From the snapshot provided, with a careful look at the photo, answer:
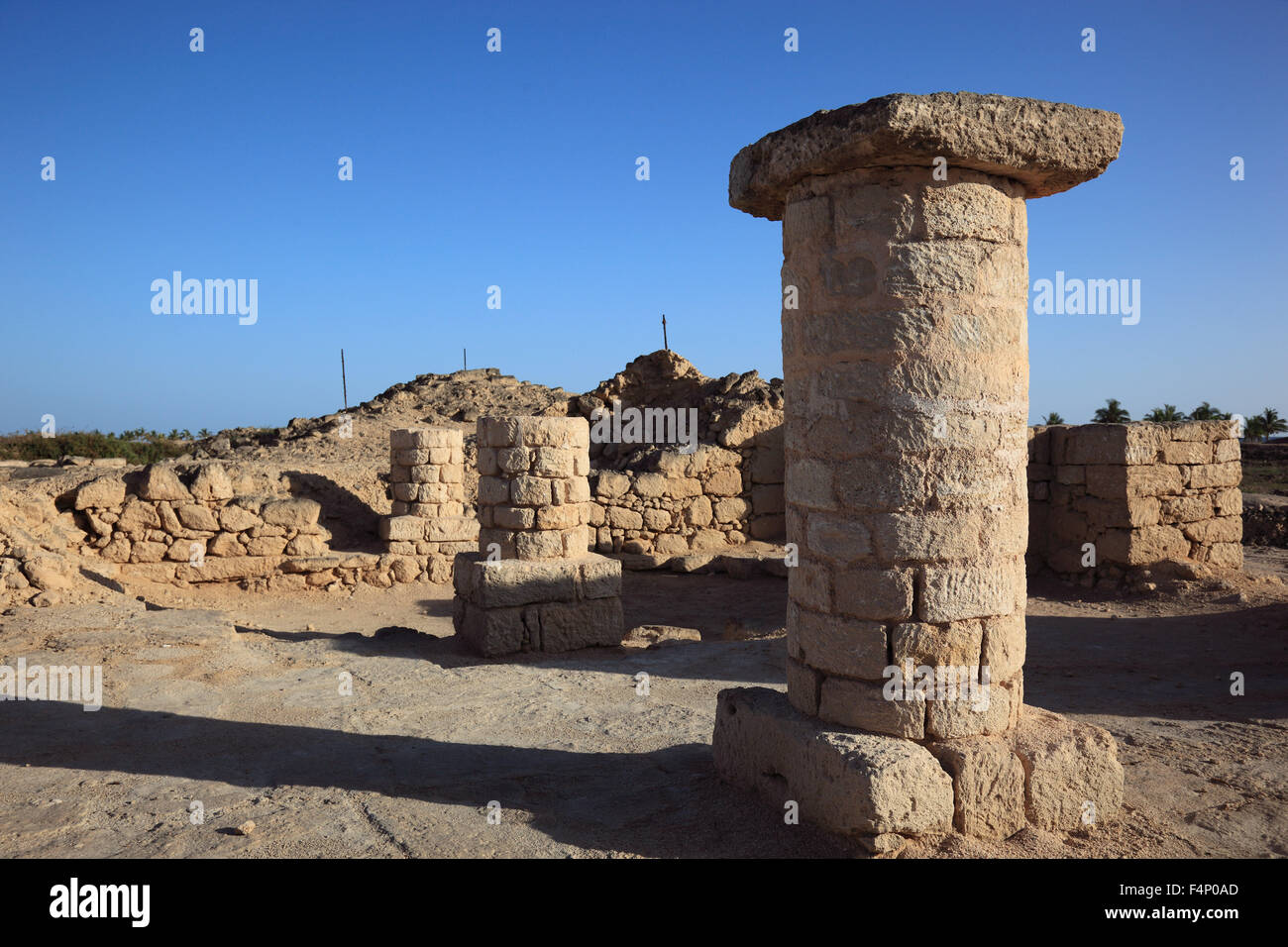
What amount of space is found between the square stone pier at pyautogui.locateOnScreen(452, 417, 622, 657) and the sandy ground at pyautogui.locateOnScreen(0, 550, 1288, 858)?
11.7 inches

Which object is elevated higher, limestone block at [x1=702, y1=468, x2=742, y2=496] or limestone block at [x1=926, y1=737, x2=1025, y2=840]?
limestone block at [x1=702, y1=468, x2=742, y2=496]

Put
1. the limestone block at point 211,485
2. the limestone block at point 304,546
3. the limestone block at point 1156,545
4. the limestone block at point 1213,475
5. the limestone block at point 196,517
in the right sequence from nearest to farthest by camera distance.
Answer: the limestone block at point 1156,545 → the limestone block at point 1213,475 → the limestone block at point 196,517 → the limestone block at point 211,485 → the limestone block at point 304,546

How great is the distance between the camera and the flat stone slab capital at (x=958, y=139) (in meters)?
3.48

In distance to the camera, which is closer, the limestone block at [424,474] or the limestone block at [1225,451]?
the limestone block at [1225,451]

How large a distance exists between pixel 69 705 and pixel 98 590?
3.69m

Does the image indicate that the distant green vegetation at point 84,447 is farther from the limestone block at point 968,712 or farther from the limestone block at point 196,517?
the limestone block at point 968,712

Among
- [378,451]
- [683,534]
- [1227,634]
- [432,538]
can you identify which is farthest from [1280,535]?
[378,451]

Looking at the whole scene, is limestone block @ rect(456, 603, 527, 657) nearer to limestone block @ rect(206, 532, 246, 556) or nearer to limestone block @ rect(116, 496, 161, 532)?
limestone block @ rect(206, 532, 246, 556)

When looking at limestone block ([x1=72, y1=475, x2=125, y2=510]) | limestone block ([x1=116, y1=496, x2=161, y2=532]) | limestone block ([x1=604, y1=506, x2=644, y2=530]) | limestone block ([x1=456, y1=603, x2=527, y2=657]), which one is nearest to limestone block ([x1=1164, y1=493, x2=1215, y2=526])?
limestone block ([x1=604, y1=506, x2=644, y2=530])

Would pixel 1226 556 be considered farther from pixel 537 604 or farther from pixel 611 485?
pixel 537 604

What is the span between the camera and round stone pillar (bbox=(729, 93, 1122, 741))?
368cm

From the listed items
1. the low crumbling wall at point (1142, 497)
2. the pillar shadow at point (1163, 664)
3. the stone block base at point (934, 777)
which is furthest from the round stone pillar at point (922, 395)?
the low crumbling wall at point (1142, 497)

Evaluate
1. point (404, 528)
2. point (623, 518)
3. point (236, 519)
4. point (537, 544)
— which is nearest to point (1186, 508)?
point (623, 518)

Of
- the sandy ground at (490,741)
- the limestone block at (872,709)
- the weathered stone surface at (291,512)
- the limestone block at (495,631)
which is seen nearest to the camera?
the limestone block at (872,709)
